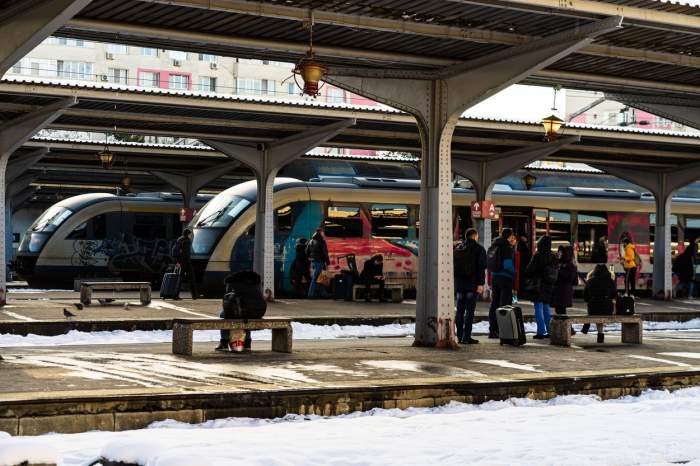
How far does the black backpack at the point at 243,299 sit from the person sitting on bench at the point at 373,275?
13.3 m

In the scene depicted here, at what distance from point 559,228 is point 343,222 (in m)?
6.66

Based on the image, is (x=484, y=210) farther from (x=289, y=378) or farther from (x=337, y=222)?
(x=289, y=378)

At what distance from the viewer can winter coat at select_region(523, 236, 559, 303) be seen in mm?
18156

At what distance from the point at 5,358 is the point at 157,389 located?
3.44m

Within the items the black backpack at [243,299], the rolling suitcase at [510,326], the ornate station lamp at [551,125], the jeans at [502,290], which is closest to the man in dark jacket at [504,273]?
the jeans at [502,290]

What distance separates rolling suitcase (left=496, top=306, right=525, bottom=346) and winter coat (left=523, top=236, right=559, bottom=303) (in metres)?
1.27

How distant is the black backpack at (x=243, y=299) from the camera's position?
14672 mm

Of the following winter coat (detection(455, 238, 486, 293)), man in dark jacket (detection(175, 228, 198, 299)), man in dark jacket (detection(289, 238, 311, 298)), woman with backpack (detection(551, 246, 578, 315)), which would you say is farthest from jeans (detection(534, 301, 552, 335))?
man in dark jacket (detection(289, 238, 311, 298))

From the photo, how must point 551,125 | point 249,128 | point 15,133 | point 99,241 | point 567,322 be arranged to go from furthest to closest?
point 99,241 < point 249,128 < point 551,125 < point 15,133 < point 567,322

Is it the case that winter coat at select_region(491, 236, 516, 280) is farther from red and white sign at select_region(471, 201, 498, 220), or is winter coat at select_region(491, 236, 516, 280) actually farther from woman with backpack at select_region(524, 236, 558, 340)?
red and white sign at select_region(471, 201, 498, 220)

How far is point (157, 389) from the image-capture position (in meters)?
10.7

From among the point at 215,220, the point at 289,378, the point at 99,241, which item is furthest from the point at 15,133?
the point at 99,241

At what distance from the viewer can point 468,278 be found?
16.6 metres

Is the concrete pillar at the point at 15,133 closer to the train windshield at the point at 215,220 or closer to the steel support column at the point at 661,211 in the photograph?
the train windshield at the point at 215,220
